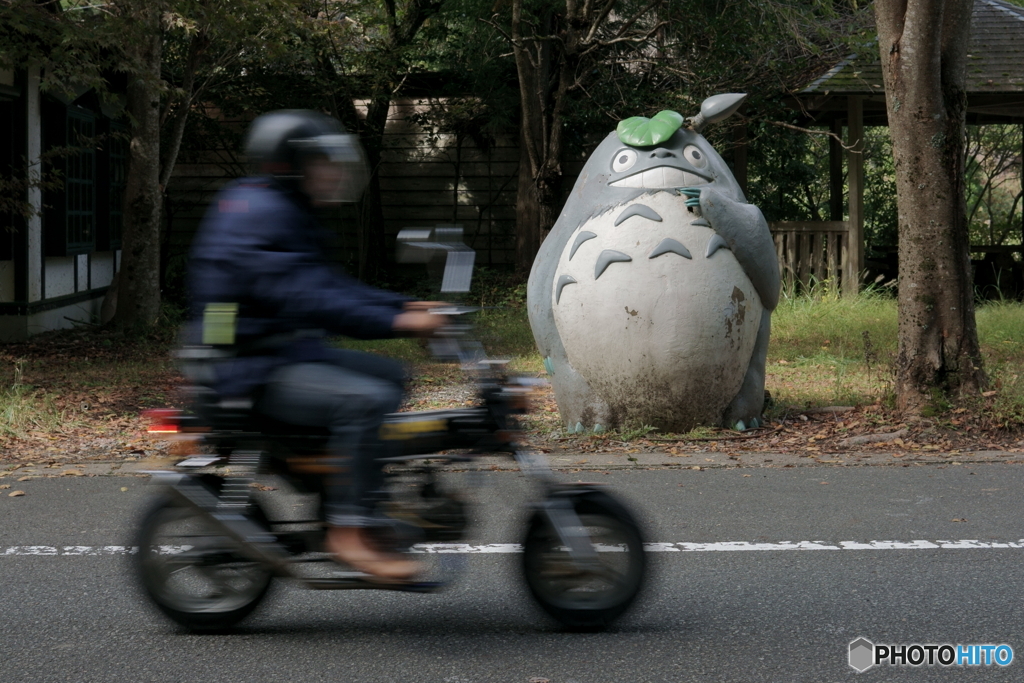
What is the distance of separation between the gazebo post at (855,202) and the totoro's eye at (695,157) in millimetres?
8060

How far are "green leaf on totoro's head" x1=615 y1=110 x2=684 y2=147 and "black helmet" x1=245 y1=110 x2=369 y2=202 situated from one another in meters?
3.89

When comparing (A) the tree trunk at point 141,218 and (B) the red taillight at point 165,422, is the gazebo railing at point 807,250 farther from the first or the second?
(B) the red taillight at point 165,422

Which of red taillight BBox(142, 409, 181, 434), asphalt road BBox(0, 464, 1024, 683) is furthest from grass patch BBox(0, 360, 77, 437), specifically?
red taillight BBox(142, 409, 181, 434)

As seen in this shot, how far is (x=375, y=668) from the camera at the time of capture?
3.45 meters

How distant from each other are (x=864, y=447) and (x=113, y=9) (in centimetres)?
821

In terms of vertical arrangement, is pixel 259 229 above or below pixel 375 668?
above

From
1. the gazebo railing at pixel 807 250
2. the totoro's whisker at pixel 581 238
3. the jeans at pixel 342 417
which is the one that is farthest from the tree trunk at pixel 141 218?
the jeans at pixel 342 417

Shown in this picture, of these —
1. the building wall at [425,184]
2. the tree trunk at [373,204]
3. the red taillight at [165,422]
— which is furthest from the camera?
the building wall at [425,184]

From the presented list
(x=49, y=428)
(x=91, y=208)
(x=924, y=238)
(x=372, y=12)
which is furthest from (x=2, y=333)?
(x=924, y=238)

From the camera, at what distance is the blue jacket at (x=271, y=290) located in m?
3.46

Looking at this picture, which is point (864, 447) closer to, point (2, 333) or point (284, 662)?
point (284, 662)

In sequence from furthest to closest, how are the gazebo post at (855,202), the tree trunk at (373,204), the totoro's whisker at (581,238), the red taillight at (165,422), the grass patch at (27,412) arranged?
the tree trunk at (373,204)
the gazebo post at (855,202)
the grass patch at (27,412)
the totoro's whisker at (581,238)
the red taillight at (165,422)

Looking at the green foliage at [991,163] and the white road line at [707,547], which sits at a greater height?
the green foliage at [991,163]

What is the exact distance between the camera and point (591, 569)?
3611mm
